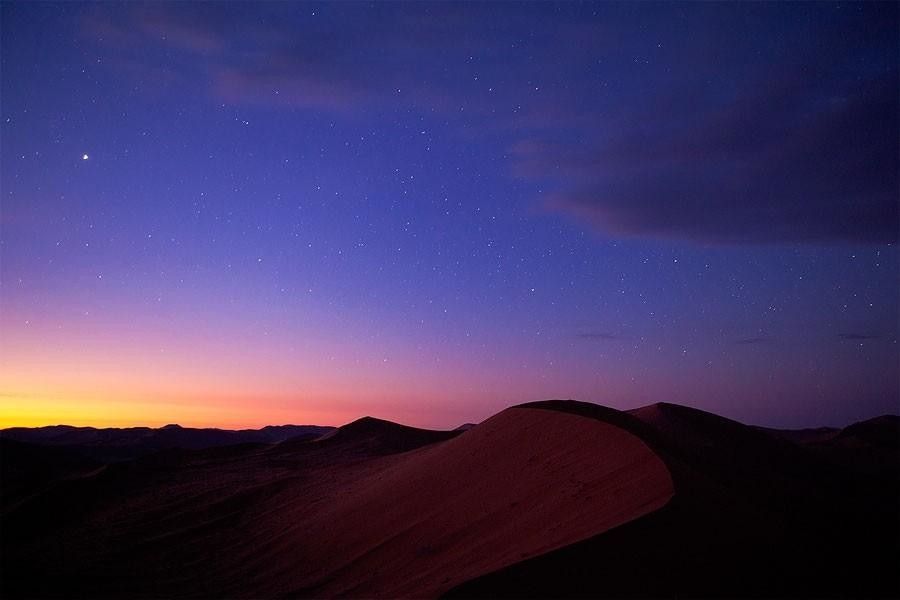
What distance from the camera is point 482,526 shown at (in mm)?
9555

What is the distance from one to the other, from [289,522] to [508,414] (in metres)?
6.96

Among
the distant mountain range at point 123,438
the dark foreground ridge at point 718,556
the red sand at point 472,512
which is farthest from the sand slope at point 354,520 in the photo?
the distant mountain range at point 123,438

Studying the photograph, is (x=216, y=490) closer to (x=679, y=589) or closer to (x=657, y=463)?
(x=657, y=463)

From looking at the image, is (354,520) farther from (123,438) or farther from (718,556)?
(123,438)

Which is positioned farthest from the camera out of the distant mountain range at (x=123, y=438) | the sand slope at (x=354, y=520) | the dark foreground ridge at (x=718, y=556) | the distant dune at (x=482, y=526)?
the distant mountain range at (x=123, y=438)

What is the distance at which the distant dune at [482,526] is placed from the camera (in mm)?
6746

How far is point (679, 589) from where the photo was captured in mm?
6199

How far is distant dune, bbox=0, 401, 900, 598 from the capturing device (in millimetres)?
6746

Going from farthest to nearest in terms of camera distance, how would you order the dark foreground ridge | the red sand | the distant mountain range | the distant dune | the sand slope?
the distant mountain range
the sand slope
the red sand
the distant dune
the dark foreground ridge

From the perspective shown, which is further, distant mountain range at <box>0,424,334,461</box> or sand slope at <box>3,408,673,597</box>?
distant mountain range at <box>0,424,334,461</box>

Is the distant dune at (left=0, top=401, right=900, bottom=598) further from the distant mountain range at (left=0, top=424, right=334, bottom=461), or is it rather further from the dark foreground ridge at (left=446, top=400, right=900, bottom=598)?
the distant mountain range at (left=0, top=424, right=334, bottom=461)

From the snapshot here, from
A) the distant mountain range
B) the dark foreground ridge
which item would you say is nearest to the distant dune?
the dark foreground ridge

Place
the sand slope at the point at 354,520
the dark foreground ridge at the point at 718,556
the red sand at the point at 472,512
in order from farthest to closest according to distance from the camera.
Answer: the sand slope at the point at 354,520 < the red sand at the point at 472,512 < the dark foreground ridge at the point at 718,556

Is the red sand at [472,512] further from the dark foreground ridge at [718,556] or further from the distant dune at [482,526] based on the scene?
the dark foreground ridge at [718,556]
